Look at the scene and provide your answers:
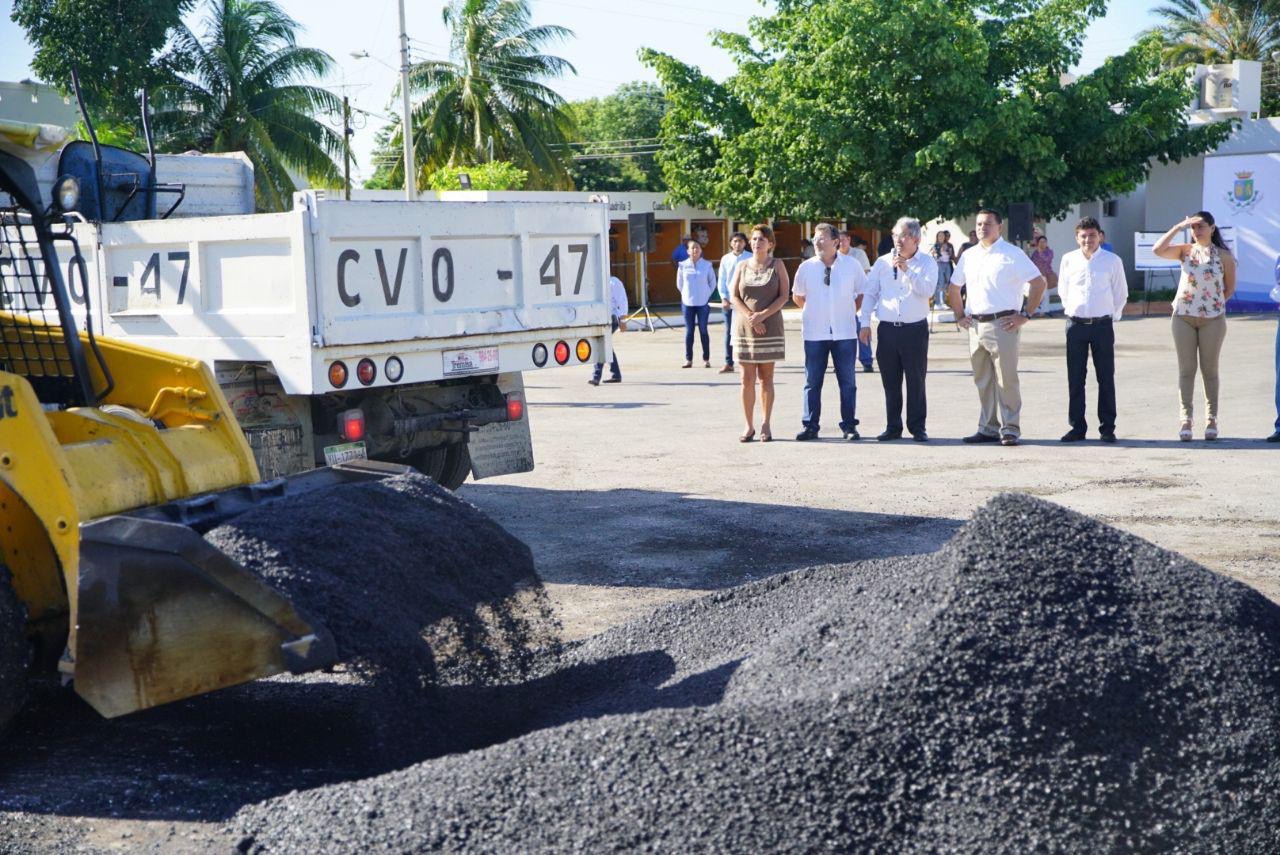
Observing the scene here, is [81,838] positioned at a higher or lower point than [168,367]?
lower

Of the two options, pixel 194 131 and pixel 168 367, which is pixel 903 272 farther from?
pixel 194 131

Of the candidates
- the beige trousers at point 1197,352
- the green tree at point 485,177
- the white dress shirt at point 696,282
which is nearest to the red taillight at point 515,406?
the beige trousers at point 1197,352

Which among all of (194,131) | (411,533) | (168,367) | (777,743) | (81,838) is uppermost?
(194,131)

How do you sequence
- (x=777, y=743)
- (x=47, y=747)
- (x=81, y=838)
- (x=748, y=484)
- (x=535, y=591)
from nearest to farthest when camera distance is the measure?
(x=777, y=743), (x=81, y=838), (x=47, y=747), (x=535, y=591), (x=748, y=484)

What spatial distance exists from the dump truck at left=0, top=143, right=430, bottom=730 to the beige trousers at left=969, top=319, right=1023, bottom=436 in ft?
24.2

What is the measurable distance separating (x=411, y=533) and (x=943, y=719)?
219cm

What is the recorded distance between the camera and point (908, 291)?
11914 mm

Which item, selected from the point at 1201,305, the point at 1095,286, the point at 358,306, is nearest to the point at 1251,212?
the point at 1201,305

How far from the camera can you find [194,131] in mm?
33875

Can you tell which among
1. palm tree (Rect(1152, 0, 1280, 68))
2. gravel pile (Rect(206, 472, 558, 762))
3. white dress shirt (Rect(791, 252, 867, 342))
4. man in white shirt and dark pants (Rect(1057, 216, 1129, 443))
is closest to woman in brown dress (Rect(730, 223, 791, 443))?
white dress shirt (Rect(791, 252, 867, 342))

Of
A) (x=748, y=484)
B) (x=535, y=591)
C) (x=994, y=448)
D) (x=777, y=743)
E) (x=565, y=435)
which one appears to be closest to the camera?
(x=777, y=743)

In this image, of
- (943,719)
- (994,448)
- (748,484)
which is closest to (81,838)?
(943,719)

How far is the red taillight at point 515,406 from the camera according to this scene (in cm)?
858

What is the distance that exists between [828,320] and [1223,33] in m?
45.6
